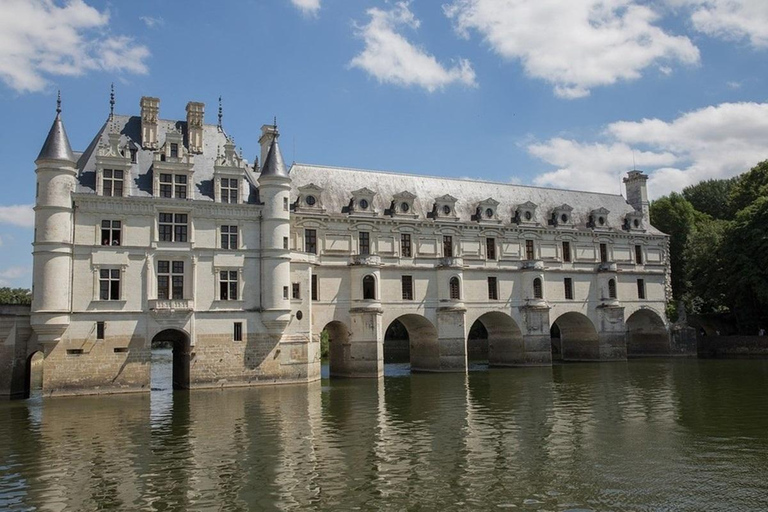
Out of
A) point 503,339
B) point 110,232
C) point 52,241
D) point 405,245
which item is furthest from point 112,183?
point 503,339

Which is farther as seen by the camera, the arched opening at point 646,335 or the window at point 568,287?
the arched opening at point 646,335

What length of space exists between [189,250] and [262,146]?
10.6 m

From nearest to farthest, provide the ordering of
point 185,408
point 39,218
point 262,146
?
point 185,408 → point 39,218 → point 262,146

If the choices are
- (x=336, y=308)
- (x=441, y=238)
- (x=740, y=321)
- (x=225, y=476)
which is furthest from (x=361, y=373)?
(x=740, y=321)

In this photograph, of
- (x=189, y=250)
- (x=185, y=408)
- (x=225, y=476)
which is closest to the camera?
(x=225, y=476)

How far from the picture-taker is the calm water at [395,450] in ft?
43.4

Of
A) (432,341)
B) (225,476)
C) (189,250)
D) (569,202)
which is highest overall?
(569,202)

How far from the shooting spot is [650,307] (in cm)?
5122

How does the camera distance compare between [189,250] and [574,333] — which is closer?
[189,250]

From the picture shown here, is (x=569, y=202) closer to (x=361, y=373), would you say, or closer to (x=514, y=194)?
(x=514, y=194)

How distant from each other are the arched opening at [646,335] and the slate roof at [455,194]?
23.1 ft

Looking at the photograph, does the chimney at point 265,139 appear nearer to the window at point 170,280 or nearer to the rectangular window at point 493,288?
the window at point 170,280

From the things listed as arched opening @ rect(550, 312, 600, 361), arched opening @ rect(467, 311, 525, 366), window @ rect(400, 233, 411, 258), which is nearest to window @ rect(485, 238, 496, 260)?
arched opening @ rect(467, 311, 525, 366)

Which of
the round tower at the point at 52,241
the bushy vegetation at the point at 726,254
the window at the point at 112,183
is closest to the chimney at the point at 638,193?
the bushy vegetation at the point at 726,254
